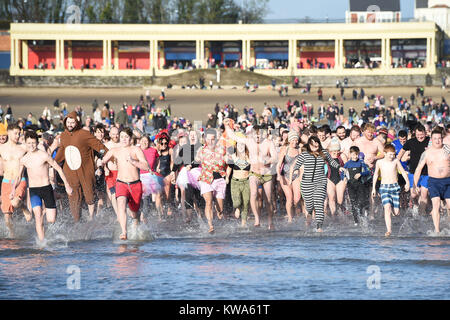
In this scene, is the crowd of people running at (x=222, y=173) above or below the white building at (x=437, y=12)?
below

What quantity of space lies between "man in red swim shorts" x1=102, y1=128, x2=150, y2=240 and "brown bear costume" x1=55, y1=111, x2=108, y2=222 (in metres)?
0.62

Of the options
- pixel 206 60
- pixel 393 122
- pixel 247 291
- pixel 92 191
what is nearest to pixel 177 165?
pixel 92 191

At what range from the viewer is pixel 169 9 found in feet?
345

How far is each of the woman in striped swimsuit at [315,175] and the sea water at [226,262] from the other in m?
0.50

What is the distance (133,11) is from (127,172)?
93.2 meters

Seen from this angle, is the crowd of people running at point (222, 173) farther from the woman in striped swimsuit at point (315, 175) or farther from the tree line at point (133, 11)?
the tree line at point (133, 11)

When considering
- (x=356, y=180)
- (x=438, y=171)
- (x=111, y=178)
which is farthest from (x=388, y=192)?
(x=111, y=178)

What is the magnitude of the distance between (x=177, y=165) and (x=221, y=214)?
127 cm

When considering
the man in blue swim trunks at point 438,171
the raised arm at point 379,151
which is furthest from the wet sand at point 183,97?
the man in blue swim trunks at point 438,171

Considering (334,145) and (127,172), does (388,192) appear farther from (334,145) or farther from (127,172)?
(127,172)

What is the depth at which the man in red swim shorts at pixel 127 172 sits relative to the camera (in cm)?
1362

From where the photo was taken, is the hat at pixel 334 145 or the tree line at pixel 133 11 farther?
the tree line at pixel 133 11

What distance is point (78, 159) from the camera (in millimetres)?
14266

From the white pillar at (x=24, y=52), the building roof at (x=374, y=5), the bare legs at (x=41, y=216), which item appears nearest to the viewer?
the bare legs at (x=41, y=216)
